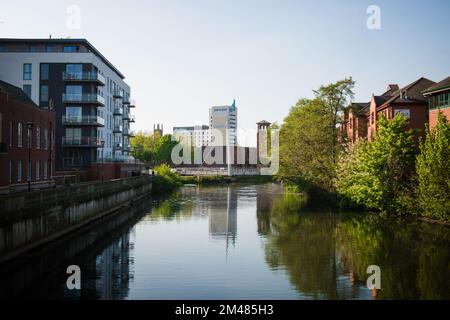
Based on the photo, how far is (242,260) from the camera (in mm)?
24812

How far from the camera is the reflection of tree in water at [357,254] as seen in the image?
19.5 metres

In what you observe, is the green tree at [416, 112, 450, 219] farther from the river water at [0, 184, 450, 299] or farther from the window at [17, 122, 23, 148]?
the window at [17, 122, 23, 148]

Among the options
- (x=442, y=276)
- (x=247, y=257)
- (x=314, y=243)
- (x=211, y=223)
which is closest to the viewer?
(x=442, y=276)

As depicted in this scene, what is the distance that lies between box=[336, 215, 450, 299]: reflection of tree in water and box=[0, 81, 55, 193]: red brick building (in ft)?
63.5

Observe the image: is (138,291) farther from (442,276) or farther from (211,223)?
(211,223)

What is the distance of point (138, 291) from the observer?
1905 cm

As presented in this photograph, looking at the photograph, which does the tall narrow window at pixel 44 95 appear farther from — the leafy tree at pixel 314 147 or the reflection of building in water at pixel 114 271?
the reflection of building in water at pixel 114 271

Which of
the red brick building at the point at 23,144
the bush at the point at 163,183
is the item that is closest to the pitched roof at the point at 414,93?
the red brick building at the point at 23,144

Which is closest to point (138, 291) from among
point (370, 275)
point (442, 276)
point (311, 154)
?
point (370, 275)

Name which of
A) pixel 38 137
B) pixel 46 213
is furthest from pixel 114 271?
pixel 38 137

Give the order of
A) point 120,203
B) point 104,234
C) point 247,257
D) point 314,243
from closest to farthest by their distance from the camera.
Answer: point 247,257 < point 314,243 < point 104,234 < point 120,203

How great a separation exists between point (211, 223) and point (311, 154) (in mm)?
20361

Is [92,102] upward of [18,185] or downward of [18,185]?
upward

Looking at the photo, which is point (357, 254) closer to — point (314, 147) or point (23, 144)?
point (23, 144)
